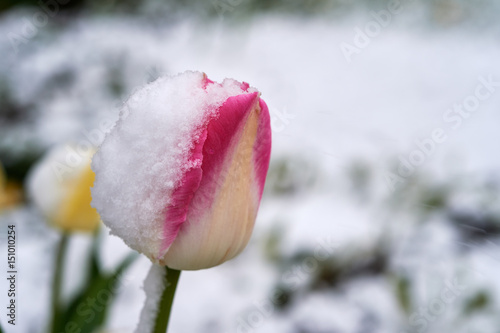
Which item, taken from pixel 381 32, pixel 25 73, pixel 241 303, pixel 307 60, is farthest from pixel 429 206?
pixel 25 73

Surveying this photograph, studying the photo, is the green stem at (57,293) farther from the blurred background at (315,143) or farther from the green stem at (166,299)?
the green stem at (166,299)

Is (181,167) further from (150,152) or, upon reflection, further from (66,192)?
(66,192)

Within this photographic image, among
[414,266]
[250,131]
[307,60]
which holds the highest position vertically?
[250,131]

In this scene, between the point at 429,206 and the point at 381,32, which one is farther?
the point at 381,32

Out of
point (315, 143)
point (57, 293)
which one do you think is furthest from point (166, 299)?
point (315, 143)

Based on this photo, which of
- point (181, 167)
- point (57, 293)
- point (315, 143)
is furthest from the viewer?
point (315, 143)

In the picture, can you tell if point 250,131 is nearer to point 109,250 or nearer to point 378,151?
point 109,250

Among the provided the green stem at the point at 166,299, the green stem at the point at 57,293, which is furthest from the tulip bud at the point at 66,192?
the green stem at the point at 166,299
